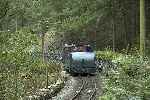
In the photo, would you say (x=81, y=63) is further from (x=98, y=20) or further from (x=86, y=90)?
(x=98, y=20)

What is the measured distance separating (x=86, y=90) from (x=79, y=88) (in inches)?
35.4

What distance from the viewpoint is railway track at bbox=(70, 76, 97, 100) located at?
2091 cm

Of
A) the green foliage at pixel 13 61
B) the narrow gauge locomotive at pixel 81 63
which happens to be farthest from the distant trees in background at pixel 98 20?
the green foliage at pixel 13 61

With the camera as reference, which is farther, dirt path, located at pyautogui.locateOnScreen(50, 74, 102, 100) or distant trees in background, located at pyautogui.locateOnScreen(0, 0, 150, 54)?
distant trees in background, located at pyautogui.locateOnScreen(0, 0, 150, 54)

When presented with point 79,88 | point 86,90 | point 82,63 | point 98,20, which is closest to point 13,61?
point 86,90

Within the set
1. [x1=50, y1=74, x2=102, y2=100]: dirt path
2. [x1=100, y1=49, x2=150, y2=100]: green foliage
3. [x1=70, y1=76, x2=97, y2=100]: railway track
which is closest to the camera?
[x1=100, y1=49, x2=150, y2=100]: green foliage

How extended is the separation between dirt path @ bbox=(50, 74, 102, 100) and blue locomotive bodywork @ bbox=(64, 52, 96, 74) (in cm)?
59

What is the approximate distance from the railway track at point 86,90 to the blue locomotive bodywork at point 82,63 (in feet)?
3.22

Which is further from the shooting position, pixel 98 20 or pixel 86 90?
pixel 98 20

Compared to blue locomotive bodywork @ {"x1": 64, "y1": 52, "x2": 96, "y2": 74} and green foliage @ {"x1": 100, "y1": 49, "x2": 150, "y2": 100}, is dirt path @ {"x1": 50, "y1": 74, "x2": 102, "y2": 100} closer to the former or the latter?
blue locomotive bodywork @ {"x1": 64, "y1": 52, "x2": 96, "y2": 74}

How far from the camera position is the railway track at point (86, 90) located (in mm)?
20914

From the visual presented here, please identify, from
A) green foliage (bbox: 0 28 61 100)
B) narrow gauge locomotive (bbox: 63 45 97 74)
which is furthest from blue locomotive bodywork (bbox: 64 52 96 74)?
green foliage (bbox: 0 28 61 100)

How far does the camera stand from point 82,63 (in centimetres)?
2809

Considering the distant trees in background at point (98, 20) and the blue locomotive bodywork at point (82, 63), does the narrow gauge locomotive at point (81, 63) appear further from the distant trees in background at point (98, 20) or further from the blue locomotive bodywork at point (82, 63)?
the distant trees in background at point (98, 20)
